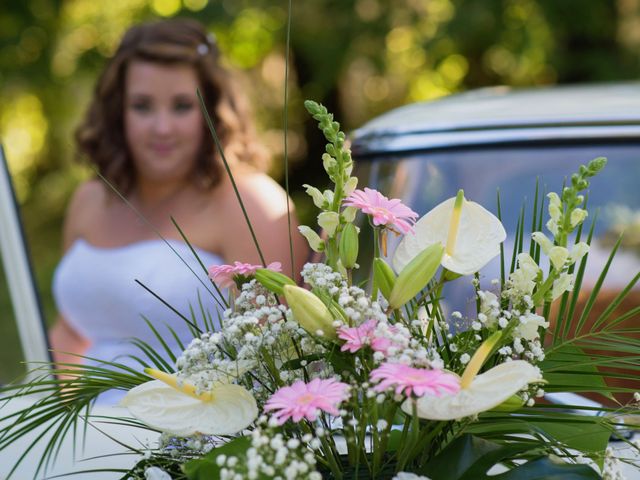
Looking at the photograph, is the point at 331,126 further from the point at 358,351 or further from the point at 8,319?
the point at 8,319

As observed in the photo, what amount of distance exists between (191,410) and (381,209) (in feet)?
1.19

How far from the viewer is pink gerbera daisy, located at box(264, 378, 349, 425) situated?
3.73 feet

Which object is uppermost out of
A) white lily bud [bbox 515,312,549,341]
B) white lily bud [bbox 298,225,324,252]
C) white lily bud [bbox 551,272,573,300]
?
white lily bud [bbox 298,225,324,252]

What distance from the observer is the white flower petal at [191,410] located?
1.25 meters

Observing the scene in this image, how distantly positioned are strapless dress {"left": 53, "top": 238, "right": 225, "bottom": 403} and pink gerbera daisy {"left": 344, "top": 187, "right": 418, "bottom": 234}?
6.04ft

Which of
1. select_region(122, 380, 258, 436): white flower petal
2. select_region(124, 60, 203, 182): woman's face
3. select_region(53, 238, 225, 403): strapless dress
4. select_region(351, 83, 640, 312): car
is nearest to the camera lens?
select_region(122, 380, 258, 436): white flower petal

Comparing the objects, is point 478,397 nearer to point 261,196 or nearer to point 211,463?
point 211,463

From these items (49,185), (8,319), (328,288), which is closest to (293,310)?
(328,288)

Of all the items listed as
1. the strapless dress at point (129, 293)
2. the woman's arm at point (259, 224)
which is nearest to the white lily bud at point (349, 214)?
the woman's arm at point (259, 224)

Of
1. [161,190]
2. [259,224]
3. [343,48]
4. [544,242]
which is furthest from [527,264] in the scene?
[343,48]

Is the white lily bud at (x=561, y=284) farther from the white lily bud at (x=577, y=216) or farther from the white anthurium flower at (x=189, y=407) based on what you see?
the white anthurium flower at (x=189, y=407)

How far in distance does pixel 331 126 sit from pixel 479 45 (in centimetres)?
728

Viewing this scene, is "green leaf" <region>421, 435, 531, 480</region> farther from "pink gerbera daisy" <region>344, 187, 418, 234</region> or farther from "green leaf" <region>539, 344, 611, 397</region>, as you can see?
"pink gerbera daisy" <region>344, 187, 418, 234</region>

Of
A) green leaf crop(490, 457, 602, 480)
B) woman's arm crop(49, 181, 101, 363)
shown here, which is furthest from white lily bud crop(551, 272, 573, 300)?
woman's arm crop(49, 181, 101, 363)
